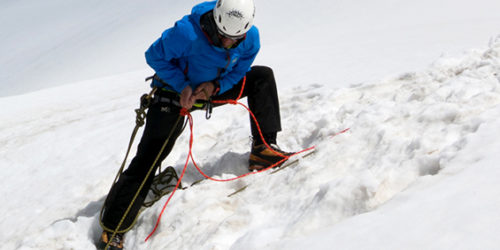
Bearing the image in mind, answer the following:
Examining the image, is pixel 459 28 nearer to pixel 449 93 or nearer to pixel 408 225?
pixel 449 93

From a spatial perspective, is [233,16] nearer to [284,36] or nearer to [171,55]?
[171,55]

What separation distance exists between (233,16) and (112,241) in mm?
1811

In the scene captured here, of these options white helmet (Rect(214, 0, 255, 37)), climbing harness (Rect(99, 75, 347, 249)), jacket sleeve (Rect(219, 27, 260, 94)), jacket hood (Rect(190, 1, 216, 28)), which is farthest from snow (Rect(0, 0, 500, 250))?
jacket hood (Rect(190, 1, 216, 28))

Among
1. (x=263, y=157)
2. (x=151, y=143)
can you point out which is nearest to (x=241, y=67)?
(x=263, y=157)

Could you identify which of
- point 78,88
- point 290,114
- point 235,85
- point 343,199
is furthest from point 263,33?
point 343,199

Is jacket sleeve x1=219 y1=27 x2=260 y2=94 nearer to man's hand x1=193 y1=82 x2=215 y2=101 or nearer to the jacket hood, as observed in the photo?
man's hand x1=193 y1=82 x2=215 y2=101

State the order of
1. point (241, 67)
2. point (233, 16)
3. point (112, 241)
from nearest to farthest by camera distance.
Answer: point (233, 16)
point (112, 241)
point (241, 67)

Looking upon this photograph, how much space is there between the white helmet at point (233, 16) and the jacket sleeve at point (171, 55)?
10.7 inches

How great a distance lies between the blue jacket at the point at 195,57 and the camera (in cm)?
303

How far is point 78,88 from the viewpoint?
9492mm

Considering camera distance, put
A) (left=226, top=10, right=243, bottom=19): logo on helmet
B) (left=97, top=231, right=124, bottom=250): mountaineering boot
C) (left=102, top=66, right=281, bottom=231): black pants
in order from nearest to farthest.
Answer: (left=226, top=10, right=243, bottom=19): logo on helmet
(left=97, top=231, right=124, bottom=250): mountaineering boot
(left=102, top=66, right=281, bottom=231): black pants

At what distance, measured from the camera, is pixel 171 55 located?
307 centimetres

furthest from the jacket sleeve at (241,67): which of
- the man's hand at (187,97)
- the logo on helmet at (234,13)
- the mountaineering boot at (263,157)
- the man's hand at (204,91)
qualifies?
the mountaineering boot at (263,157)

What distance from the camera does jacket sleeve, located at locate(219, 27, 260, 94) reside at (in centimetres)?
335
